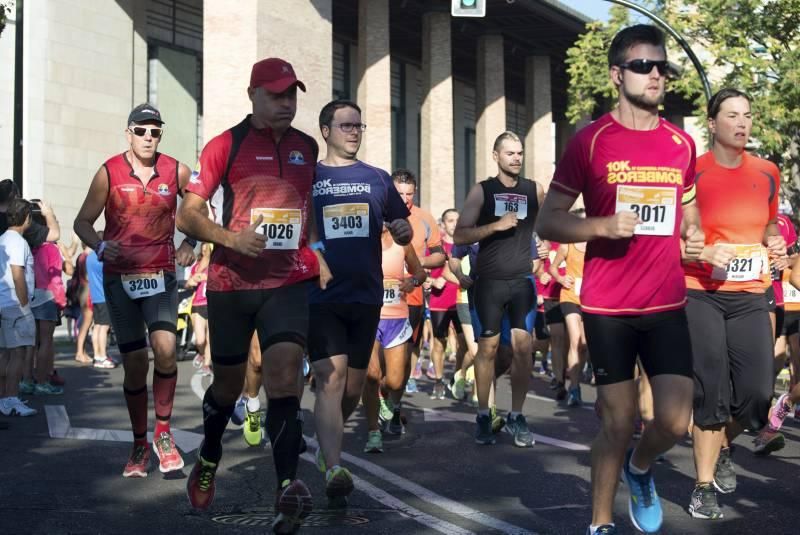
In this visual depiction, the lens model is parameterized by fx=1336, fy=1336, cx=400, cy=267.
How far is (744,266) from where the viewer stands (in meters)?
7.65

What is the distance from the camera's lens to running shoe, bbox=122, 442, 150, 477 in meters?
8.27

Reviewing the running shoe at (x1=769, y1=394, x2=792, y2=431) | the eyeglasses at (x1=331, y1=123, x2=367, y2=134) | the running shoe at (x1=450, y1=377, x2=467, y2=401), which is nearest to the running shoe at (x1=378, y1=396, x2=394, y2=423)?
the running shoe at (x1=769, y1=394, x2=792, y2=431)

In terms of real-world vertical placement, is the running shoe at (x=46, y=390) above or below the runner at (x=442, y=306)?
below

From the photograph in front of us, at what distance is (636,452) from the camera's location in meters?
5.95

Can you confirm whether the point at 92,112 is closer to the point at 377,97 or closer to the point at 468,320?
the point at 377,97

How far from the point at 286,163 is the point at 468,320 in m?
9.04

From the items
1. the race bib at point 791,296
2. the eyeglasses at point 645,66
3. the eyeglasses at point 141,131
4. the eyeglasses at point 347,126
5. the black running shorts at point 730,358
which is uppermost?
the eyeglasses at point 141,131

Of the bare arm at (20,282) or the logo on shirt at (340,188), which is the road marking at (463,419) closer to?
the logo on shirt at (340,188)

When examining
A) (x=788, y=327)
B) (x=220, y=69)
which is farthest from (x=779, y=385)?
(x=220, y=69)

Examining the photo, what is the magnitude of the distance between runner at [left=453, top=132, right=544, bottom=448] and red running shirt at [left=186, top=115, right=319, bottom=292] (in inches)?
152

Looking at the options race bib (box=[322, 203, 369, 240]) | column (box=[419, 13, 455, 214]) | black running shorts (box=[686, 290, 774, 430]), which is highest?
column (box=[419, 13, 455, 214])

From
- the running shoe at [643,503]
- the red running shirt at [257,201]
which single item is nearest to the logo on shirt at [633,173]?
the running shoe at [643,503]

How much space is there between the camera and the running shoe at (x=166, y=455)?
8.33m

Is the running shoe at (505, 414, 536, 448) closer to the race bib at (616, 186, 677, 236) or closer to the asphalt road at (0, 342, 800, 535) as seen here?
the asphalt road at (0, 342, 800, 535)
